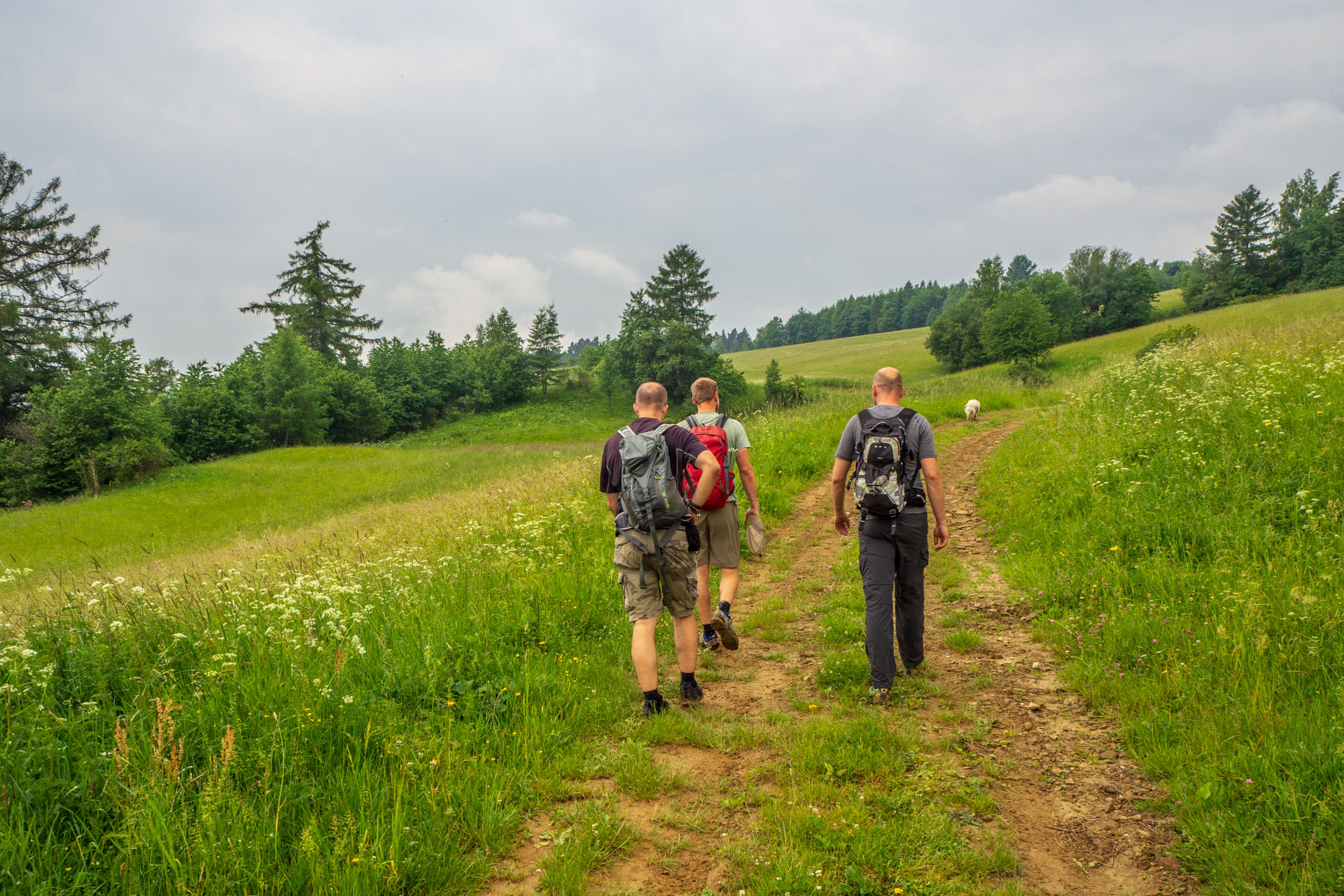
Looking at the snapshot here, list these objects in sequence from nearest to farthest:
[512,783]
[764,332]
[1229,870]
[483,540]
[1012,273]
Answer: [1229,870] < [512,783] < [483,540] < [1012,273] < [764,332]

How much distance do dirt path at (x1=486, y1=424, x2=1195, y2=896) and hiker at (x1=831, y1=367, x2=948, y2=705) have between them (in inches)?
14.1

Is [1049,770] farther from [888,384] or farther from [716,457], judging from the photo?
[716,457]

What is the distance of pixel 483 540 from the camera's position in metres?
9.02

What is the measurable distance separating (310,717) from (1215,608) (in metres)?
6.22

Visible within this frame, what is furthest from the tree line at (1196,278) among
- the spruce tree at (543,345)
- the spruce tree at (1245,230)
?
the spruce tree at (543,345)

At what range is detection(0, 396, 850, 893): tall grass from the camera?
2.74 metres

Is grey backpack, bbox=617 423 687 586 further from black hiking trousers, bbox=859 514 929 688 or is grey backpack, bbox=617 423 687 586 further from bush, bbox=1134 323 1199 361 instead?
bush, bbox=1134 323 1199 361

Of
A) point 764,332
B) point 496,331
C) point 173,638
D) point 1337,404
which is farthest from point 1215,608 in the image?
point 764,332

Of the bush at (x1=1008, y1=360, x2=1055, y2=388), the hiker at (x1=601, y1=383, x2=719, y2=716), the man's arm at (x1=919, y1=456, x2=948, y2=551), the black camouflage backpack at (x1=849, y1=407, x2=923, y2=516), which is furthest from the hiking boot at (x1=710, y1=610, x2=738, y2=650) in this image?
the bush at (x1=1008, y1=360, x2=1055, y2=388)

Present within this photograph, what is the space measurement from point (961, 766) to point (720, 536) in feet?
9.77

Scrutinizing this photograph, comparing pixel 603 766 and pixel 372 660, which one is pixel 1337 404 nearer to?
pixel 603 766

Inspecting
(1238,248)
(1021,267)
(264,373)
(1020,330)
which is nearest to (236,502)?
(264,373)

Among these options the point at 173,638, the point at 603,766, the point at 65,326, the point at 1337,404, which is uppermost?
the point at 65,326

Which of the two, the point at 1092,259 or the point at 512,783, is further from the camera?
the point at 1092,259
